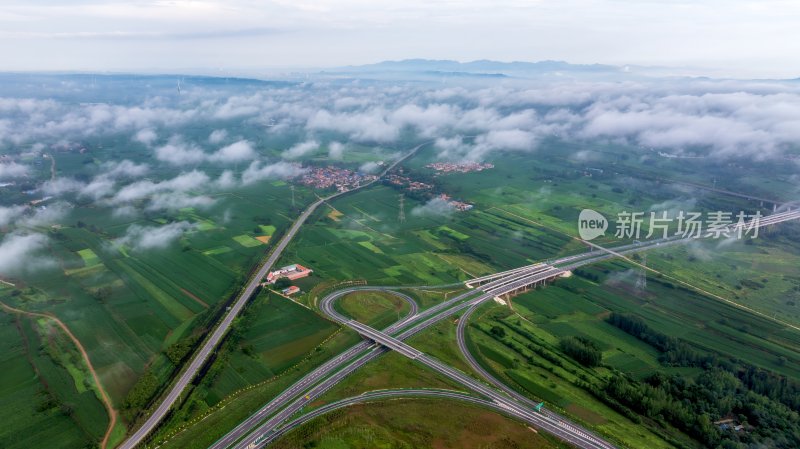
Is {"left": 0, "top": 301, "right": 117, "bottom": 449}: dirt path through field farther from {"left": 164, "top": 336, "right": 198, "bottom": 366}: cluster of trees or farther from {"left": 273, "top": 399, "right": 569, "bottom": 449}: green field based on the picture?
{"left": 273, "top": 399, "right": 569, "bottom": 449}: green field

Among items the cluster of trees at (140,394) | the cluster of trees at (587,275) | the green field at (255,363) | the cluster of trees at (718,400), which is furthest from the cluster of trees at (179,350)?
the cluster of trees at (587,275)

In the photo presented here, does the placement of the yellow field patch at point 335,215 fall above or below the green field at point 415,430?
above

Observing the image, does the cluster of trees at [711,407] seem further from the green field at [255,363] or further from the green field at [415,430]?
the green field at [255,363]

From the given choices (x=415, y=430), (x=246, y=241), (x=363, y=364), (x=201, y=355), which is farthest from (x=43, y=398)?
(x=246, y=241)

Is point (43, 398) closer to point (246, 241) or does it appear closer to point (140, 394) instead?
point (140, 394)

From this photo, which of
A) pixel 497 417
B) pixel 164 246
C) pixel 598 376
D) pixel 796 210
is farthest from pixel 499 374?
pixel 796 210

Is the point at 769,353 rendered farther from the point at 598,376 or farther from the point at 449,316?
the point at 449,316

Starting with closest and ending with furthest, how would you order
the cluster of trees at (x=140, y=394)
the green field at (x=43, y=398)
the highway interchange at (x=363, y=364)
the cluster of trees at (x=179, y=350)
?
the green field at (x=43, y=398), the highway interchange at (x=363, y=364), the cluster of trees at (x=140, y=394), the cluster of trees at (x=179, y=350)
